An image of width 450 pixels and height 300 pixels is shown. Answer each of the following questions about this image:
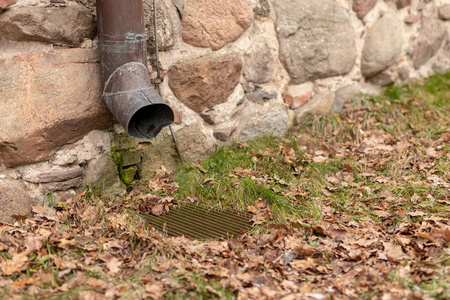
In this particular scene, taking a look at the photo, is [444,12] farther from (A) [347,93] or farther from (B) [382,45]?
(A) [347,93]

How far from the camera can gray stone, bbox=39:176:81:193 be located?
9.42ft

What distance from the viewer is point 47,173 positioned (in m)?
2.86

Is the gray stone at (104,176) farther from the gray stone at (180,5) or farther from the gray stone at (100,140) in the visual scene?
the gray stone at (180,5)

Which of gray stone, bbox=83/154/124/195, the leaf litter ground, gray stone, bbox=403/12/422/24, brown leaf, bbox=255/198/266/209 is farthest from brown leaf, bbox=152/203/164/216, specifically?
gray stone, bbox=403/12/422/24

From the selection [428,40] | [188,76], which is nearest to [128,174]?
[188,76]

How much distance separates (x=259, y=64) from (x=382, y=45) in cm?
163

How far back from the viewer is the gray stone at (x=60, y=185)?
113 inches

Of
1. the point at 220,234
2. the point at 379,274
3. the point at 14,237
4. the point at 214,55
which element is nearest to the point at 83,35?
the point at 214,55

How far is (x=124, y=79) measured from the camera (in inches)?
111

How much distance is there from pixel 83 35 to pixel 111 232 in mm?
1189

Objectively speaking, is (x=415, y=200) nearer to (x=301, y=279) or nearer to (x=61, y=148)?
(x=301, y=279)

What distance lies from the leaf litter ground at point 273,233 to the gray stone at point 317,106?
0.28 metres

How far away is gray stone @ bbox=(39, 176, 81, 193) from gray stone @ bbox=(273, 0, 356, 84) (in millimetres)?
1980

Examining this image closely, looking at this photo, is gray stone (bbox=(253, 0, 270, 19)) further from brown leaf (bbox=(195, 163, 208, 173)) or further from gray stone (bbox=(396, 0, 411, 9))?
gray stone (bbox=(396, 0, 411, 9))
